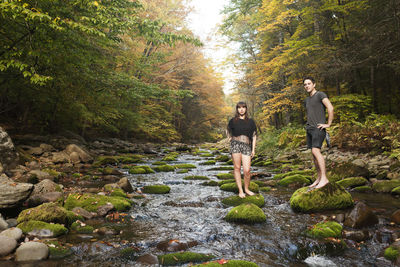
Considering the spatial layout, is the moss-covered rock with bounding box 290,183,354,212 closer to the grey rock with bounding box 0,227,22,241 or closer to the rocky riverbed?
the rocky riverbed

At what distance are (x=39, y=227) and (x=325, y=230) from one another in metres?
4.10

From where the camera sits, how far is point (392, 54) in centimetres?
820

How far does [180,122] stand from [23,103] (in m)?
19.9

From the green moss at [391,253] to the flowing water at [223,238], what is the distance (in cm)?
12

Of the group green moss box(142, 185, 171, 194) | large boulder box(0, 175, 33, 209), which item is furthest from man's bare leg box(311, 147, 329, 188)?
large boulder box(0, 175, 33, 209)

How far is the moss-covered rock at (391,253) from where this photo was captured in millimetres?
2893

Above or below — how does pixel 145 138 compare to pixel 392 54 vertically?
below

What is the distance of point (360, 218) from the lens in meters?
3.89

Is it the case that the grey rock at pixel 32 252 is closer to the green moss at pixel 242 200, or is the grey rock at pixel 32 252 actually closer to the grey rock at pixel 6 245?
the grey rock at pixel 6 245

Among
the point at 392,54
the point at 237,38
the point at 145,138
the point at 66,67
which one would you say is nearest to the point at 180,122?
the point at 145,138

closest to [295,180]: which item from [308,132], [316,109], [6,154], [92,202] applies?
[308,132]

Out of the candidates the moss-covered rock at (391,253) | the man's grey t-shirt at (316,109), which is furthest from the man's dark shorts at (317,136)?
the moss-covered rock at (391,253)

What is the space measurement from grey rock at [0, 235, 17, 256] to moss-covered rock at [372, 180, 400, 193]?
715cm

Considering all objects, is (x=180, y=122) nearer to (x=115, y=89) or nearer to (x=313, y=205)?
(x=115, y=89)
